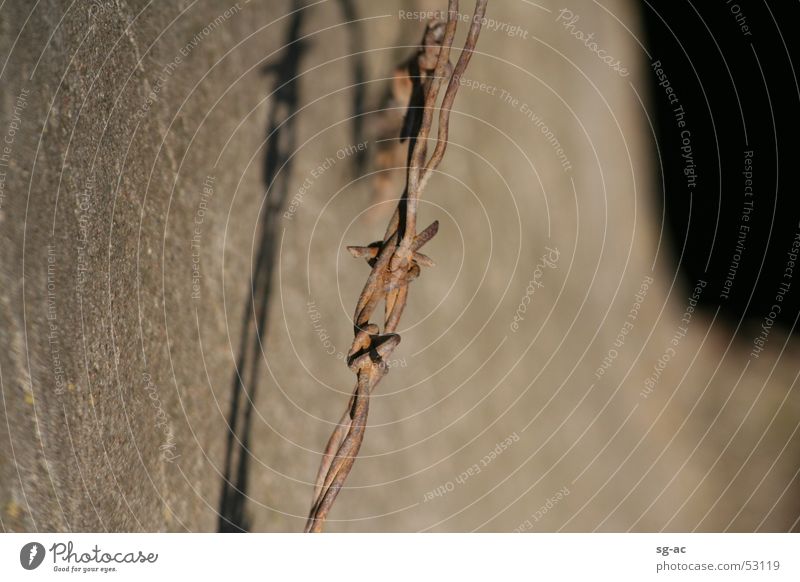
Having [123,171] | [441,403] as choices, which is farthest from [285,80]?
[441,403]

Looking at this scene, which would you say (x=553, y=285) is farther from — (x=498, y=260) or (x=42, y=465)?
(x=42, y=465)
